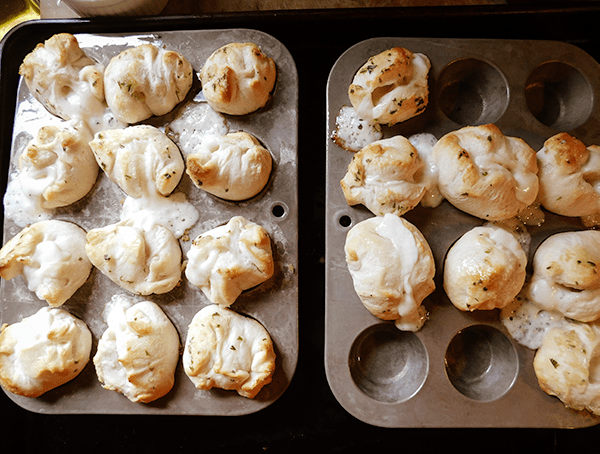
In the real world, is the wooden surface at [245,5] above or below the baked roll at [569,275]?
above

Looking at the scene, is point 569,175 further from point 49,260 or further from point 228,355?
point 49,260

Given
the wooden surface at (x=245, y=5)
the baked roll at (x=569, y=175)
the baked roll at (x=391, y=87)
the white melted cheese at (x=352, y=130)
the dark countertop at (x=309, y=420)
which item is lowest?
the dark countertop at (x=309, y=420)

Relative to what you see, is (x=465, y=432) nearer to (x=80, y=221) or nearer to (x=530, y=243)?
(x=530, y=243)

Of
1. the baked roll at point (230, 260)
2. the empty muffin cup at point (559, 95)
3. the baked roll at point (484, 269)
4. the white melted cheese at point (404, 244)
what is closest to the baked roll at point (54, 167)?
the baked roll at point (230, 260)

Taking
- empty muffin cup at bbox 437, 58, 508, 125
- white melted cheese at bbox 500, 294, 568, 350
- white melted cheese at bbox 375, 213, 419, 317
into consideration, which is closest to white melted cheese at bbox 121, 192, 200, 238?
white melted cheese at bbox 375, 213, 419, 317

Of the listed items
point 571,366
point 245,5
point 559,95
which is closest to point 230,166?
point 245,5

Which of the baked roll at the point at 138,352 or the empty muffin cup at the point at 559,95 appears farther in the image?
the empty muffin cup at the point at 559,95

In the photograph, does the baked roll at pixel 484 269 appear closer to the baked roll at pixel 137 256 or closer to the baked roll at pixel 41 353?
the baked roll at pixel 137 256

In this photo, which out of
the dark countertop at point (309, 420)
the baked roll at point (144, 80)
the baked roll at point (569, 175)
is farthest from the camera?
the dark countertop at point (309, 420)
